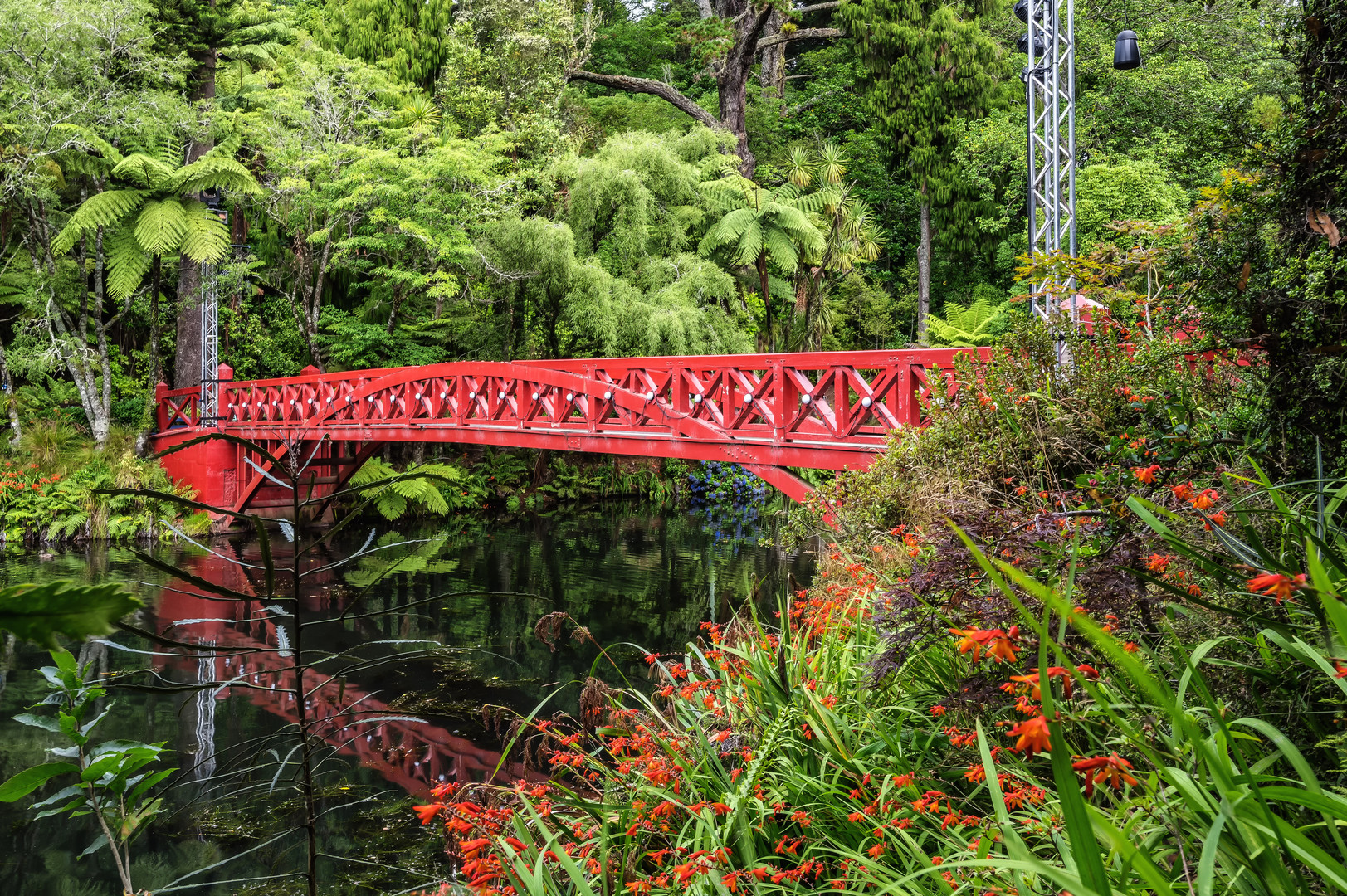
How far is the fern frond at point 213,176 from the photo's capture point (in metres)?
14.2

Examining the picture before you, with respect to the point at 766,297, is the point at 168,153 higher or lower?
higher

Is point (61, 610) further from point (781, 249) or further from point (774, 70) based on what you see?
point (774, 70)

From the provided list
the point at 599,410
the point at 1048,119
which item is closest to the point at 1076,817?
the point at 1048,119

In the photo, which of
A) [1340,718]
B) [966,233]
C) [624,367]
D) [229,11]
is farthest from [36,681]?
[966,233]

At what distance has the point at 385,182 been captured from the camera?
49.5 ft

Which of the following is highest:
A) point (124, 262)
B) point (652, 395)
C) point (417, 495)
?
point (124, 262)

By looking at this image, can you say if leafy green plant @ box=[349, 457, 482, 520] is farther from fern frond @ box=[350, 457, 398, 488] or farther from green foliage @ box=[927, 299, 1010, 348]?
green foliage @ box=[927, 299, 1010, 348]

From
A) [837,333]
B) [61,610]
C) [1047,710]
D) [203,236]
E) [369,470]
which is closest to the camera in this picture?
[61,610]

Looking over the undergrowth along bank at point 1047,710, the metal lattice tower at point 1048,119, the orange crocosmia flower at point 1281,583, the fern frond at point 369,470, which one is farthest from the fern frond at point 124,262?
the orange crocosmia flower at point 1281,583

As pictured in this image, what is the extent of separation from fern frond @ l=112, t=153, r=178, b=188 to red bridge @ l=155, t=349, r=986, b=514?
313 cm

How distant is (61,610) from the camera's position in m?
0.65

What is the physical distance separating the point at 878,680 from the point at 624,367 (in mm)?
6849

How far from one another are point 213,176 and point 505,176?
202 inches

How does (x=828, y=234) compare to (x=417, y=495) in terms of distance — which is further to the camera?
(x=828, y=234)
